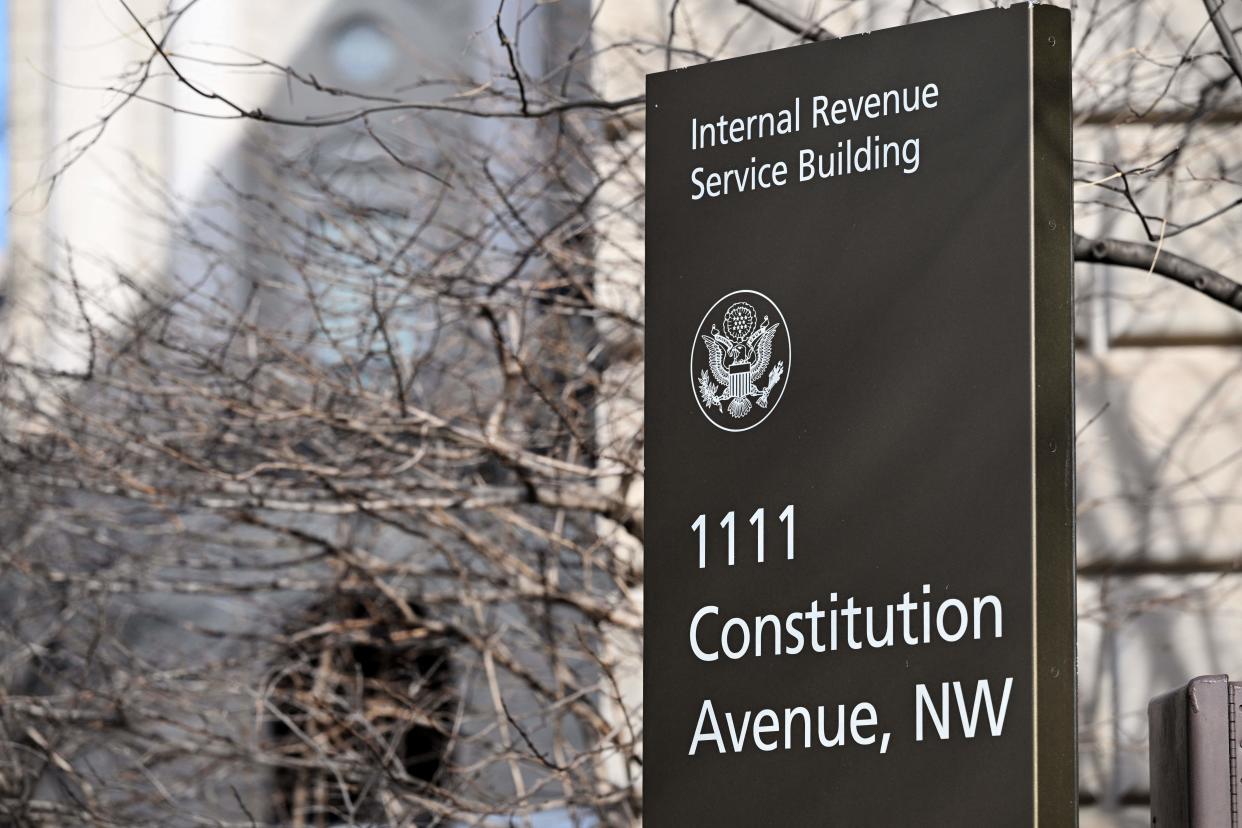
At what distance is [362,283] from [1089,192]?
11.7ft

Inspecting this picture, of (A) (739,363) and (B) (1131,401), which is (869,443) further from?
(B) (1131,401)

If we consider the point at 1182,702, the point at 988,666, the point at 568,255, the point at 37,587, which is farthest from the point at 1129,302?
the point at 37,587

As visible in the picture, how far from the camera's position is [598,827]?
791 centimetres

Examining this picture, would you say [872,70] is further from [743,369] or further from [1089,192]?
[1089,192]

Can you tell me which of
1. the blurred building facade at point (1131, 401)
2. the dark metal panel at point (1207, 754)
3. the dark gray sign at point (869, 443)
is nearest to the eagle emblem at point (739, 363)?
the dark gray sign at point (869, 443)

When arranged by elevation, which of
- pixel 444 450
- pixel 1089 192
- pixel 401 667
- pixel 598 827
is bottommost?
pixel 598 827

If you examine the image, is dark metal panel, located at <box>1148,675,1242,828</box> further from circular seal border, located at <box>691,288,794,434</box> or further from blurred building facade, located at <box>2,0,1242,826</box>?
blurred building facade, located at <box>2,0,1242,826</box>

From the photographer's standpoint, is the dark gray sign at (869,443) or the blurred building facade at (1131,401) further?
the blurred building facade at (1131,401)

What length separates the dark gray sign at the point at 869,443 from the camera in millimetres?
3076

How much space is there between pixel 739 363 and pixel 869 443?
0.31 m

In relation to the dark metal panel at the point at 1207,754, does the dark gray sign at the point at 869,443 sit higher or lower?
higher

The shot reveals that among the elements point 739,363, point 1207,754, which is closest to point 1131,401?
point 1207,754

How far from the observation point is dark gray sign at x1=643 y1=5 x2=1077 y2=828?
308 cm

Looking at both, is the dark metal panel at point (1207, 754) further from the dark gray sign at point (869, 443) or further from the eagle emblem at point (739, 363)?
the eagle emblem at point (739, 363)
